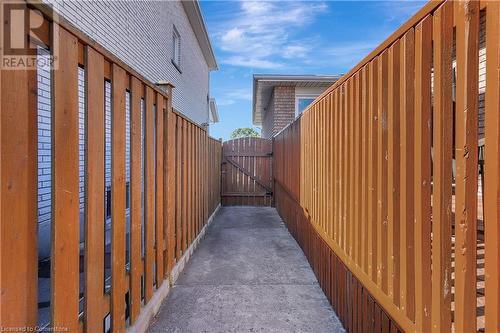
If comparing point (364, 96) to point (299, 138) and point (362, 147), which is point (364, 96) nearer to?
point (362, 147)

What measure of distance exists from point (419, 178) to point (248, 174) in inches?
300

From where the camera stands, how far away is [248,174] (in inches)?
349

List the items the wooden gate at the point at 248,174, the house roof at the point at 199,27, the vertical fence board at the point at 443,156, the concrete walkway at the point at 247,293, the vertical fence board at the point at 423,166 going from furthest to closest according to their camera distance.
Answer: the house roof at the point at 199,27
the wooden gate at the point at 248,174
the concrete walkway at the point at 247,293
the vertical fence board at the point at 423,166
the vertical fence board at the point at 443,156

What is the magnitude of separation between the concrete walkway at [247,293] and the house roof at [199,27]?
7.61 m

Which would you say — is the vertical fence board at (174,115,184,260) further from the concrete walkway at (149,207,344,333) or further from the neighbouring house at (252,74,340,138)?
the neighbouring house at (252,74,340,138)

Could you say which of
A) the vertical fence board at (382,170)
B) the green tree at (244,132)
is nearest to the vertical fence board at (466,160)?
the vertical fence board at (382,170)

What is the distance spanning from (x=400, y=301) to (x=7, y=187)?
1706 mm

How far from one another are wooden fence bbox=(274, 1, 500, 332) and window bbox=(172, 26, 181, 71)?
24.4 ft

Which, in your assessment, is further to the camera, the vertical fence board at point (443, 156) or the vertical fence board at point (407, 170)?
the vertical fence board at point (407, 170)

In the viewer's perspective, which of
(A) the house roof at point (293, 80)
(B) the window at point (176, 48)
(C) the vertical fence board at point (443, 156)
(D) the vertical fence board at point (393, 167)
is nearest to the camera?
(C) the vertical fence board at point (443, 156)

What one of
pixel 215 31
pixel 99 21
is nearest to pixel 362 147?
pixel 99 21

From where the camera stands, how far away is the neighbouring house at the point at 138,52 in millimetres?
3273

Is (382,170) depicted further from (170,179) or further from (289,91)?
(289,91)

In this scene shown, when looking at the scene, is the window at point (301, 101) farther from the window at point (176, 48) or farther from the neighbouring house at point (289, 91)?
the window at point (176, 48)
